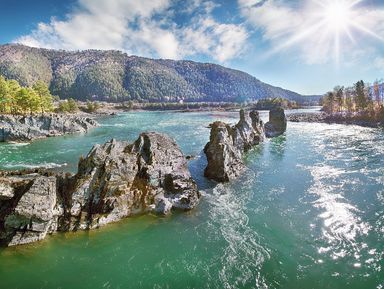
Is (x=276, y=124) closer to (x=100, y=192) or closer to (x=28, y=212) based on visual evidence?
(x=100, y=192)

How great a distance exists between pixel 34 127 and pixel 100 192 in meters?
69.6

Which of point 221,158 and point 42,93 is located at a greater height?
point 42,93

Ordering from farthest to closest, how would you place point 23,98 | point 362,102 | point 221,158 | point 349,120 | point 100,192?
point 362,102 < point 349,120 < point 23,98 < point 221,158 < point 100,192

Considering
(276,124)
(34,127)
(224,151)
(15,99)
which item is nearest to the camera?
(224,151)

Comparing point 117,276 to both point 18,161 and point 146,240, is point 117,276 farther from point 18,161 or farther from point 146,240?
point 18,161

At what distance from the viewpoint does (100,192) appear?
26641mm

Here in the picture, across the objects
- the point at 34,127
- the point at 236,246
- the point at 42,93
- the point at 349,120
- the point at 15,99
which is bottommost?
the point at 236,246

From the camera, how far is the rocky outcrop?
77.2m

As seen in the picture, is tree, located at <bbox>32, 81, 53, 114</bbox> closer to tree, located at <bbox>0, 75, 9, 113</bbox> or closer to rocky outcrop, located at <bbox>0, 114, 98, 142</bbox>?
tree, located at <bbox>0, 75, 9, 113</bbox>

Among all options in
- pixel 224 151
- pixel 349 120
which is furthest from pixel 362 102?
pixel 224 151

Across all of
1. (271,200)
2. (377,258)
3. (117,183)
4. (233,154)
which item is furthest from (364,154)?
(117,183)

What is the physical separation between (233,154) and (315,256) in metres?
23.4

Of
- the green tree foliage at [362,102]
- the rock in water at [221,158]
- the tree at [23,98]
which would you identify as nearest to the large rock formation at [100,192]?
the rock in water at [221,158]

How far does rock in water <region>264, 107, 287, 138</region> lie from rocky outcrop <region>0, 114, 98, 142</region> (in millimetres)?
61783
